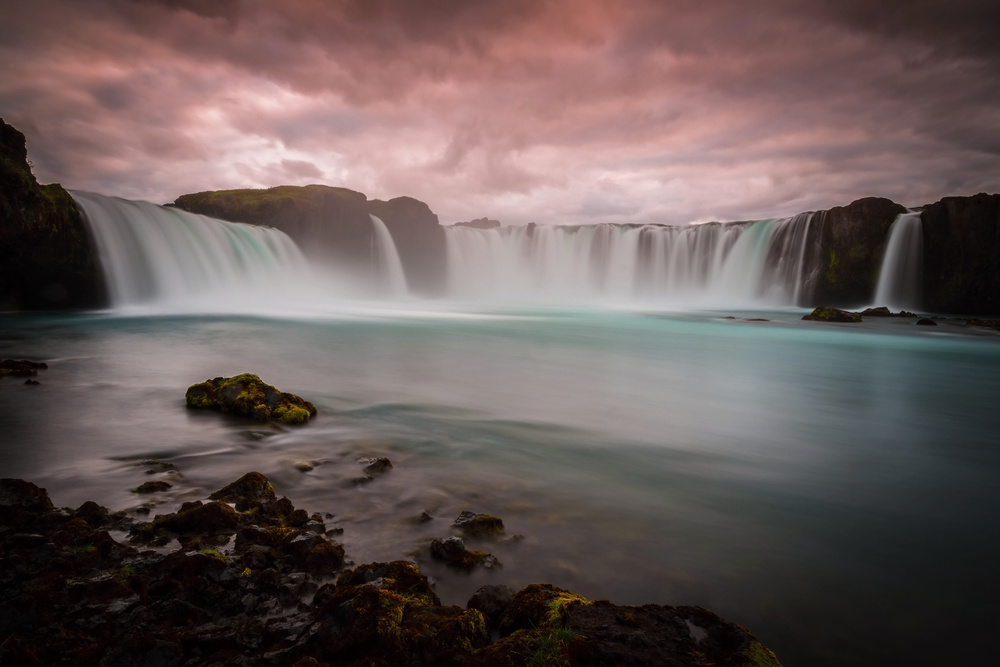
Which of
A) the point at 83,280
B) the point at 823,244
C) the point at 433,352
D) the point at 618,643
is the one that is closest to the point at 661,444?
the point at 618,643

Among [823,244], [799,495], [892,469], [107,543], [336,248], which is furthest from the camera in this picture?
[336,248]

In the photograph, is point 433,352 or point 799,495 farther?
point 433,352

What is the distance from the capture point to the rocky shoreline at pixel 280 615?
2389mm

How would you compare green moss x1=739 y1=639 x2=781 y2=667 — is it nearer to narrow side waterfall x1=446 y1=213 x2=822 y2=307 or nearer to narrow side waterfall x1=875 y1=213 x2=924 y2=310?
narrow side waterfall x1=875 y1=213 x2=924 y2=310

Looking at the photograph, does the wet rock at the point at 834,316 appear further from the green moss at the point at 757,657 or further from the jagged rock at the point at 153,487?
the jagged rock at the point at 153,487

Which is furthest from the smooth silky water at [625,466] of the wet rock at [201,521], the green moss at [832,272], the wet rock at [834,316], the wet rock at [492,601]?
the green moss at [832,272]

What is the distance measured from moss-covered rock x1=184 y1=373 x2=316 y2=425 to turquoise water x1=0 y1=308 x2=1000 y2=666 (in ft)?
0.95

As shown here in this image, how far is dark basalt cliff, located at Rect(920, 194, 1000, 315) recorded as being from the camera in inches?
1452

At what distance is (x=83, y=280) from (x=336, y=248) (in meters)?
28.7

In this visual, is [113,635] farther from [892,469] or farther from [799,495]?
[892,469]

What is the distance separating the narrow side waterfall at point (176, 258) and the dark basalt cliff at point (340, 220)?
8.89 meters

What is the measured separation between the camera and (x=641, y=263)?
58.3 m

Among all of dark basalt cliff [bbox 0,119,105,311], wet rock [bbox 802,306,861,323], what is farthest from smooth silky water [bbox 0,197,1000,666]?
wet rock [bbox 802,306,861,323]

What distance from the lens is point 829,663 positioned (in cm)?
292
